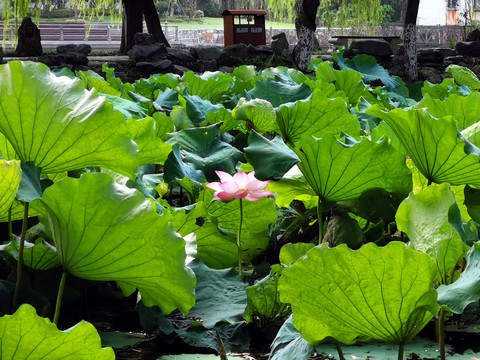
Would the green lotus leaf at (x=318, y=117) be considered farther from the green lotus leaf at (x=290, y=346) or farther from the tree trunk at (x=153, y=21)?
the tree trunk at (x=153, y=21)

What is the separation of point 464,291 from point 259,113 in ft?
2.27

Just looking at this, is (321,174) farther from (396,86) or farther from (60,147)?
(396,86)

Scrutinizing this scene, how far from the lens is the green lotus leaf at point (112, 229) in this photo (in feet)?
2.23

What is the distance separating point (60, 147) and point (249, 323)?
0.32m

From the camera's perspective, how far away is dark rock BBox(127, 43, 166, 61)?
10.5m

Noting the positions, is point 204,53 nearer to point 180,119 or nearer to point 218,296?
point 180,119

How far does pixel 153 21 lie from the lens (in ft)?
39.5

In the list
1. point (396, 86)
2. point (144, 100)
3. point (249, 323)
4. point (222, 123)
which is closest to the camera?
point (249, 323)

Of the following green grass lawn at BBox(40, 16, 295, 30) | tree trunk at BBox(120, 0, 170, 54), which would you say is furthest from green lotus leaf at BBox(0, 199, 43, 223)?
green grass lawn at BBox(40, 16, 295, 30)

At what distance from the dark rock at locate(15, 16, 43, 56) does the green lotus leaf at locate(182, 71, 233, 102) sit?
30.5 feet

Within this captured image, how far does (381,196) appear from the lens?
3.06 feet

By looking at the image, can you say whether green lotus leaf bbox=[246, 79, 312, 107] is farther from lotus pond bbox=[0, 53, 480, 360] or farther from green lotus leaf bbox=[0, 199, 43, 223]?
green lotus leaf bbox=[0, 199, 43, 223]

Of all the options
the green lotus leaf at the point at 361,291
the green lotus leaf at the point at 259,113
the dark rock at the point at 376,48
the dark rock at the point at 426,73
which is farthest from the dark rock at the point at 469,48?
the green lotus leaf at the point at 361,291

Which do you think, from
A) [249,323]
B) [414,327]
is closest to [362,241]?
[249,323]
